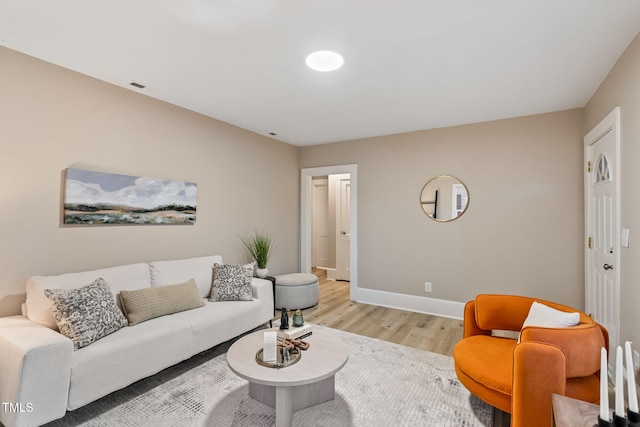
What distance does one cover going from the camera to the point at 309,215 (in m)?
5.30

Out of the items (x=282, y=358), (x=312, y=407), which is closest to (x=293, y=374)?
(x=282, y=358)

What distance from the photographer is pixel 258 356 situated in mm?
2047

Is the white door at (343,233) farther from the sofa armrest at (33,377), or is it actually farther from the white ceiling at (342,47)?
the sofa armrest at (33,377)

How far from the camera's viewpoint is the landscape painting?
264 cm

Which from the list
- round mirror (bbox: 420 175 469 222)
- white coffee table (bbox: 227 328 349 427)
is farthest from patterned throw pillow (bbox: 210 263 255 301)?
round mirror (bbox: 420 175 469 222)

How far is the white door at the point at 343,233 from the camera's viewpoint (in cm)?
645


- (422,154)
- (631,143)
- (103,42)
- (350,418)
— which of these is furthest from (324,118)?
(350,418)

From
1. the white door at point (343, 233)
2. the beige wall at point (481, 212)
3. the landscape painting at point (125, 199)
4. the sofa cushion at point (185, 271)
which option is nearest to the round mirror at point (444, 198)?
the beige wall at point (481, 212)

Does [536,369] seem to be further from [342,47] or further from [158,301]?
[158,301]

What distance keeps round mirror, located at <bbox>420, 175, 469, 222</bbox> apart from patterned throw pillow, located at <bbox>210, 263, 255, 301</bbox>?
100 inches

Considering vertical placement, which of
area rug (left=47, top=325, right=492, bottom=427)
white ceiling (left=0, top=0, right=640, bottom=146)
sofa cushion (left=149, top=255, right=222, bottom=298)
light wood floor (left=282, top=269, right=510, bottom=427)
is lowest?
area rug (left=47, top=325, right=492, bottom=427)

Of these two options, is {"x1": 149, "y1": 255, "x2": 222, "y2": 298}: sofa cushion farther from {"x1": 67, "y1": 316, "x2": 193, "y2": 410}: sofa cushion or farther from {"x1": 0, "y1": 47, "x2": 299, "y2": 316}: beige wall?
{"x1": 67, "y1": 316, "x2": 193, "y2": 410}: sofa cushion

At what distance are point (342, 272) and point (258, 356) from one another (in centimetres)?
452

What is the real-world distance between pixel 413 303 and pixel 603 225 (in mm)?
2293
